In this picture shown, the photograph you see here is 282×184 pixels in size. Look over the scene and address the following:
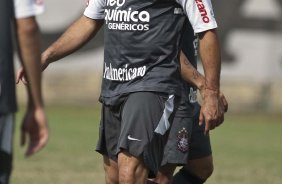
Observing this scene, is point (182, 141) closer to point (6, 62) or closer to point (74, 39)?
point (74, 39)

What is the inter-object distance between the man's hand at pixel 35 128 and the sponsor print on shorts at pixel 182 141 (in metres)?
2.13

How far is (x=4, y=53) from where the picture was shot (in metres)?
5.05

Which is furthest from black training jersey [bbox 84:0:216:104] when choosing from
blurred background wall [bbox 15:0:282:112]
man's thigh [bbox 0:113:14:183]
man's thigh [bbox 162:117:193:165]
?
blurred background wall [bbox 15:0:282:112]

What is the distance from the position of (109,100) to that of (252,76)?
42.2 ft

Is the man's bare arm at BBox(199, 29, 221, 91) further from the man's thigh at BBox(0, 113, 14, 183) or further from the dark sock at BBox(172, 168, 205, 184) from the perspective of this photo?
the man's thigh at BBox(0, 113, 14, 183)

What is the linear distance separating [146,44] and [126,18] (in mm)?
236

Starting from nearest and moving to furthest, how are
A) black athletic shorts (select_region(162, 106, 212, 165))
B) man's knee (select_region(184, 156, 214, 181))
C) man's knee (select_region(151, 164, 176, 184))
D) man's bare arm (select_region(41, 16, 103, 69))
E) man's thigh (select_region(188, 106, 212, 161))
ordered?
black athletic shorts (select_region(162, 106, 212, 165)) → man's knee (select_region(151, 164, 176, 184)) → man's bare arm (select_region(41, 16, 103, 69)) → man's thigh (select_region(188, 106, 212, 161)) → man's knee (select_region(184, 156, 214, 181))

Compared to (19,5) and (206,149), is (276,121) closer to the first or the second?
(206,149)

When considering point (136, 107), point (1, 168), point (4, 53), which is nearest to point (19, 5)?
point (4, 53)

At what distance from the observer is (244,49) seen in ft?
63.9

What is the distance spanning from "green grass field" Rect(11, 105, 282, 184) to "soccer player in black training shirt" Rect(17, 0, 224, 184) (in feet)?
11.8

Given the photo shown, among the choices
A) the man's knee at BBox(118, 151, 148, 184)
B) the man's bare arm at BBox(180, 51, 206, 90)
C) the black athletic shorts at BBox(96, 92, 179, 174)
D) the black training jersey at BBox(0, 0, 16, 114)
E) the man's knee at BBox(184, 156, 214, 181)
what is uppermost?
the black training jersey at BBox(0, 0, 16, 114)

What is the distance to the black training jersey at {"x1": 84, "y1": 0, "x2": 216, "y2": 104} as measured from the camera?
22.4 ft

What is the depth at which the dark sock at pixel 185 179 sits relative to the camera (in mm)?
7789
